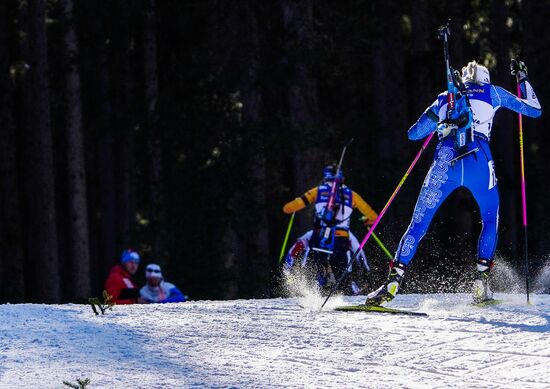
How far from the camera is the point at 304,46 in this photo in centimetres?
2261

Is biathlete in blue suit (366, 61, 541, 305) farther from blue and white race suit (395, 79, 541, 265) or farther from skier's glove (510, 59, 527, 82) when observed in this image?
skier's glove (510, 59, 527, 82)

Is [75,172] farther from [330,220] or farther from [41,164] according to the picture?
[330,220]

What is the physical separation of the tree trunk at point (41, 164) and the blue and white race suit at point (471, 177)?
13953 mm

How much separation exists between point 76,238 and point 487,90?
16.0 m

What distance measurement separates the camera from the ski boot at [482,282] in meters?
9.95

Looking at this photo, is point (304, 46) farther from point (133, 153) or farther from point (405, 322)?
point (405, 322)

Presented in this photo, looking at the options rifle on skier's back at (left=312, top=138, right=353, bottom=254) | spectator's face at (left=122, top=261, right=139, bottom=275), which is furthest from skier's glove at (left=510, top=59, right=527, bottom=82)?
spectator's face at (left=122, top=261, right=139, bottom=275)

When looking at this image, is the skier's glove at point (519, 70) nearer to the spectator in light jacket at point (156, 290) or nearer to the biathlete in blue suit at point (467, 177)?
the biathlete in blue suit at point (467, 177)

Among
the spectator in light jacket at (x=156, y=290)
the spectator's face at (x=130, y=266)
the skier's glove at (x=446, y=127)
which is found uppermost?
the skier's glove at (x=446, y=127)

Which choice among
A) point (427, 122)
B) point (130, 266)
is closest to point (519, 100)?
point (427, 122)

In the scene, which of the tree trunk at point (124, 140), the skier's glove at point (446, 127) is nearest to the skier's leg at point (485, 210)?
the skier's glove at point (446, 127)

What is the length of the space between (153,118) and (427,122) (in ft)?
52.8

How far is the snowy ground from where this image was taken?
21.6 feet

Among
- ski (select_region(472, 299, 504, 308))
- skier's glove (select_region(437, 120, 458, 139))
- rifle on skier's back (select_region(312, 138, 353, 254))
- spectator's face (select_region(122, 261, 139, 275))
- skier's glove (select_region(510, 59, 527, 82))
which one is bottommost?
ski (select_region(472, 299, 504, 308))
